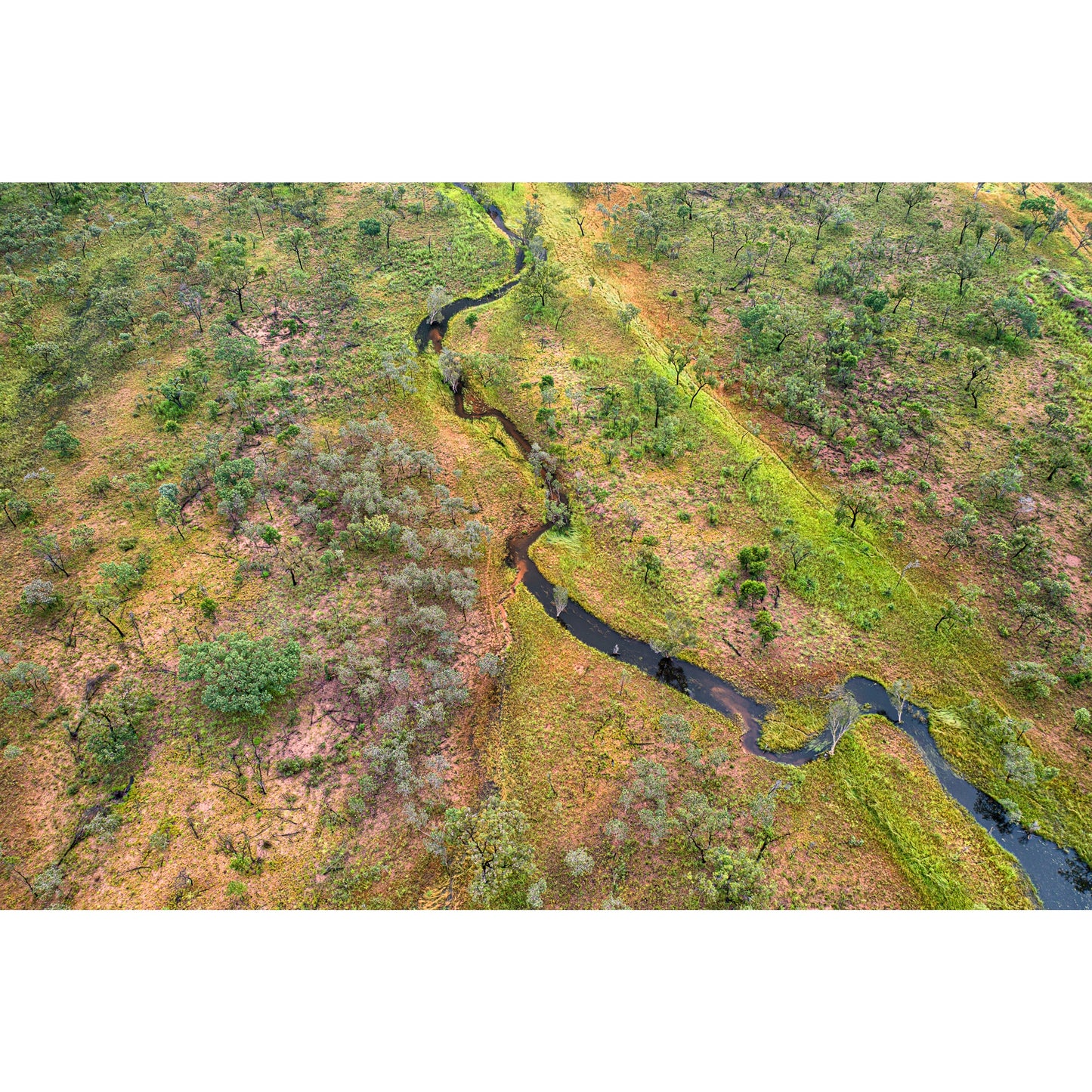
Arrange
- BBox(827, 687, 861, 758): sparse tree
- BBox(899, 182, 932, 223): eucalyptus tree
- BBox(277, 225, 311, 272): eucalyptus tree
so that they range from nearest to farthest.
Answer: BBox(827, 687, 861, 758): sparse tree → BBox(277, 225, 311, 272): eucalyptus tree → BBox(899, 182, 932, 223): eucalyptus tree

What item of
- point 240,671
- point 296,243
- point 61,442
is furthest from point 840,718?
point 296,243

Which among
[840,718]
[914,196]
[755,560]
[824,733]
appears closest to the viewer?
[840,718]

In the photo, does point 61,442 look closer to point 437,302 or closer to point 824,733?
point 437,302

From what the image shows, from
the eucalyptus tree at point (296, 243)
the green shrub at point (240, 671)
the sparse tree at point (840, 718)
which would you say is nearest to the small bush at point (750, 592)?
the sparse tree at point (840, 718)

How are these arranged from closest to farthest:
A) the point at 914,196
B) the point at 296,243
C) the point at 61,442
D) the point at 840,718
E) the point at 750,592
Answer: the point at 840,718, the point at 750,592, the point at 61,442, the point at 296,243, the point at 914,196

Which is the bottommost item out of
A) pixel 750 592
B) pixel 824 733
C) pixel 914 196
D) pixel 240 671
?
pixel 824 733

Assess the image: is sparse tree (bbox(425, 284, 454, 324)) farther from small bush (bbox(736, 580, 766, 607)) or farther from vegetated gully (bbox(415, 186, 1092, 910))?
small bush (bbox(736, 580, 766, 607))

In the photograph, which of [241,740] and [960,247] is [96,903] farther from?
[960,247]

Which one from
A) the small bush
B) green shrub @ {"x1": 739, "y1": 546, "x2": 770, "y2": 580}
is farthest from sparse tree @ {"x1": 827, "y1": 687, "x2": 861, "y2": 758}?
green shrub @ {"x1": 739, "y1": 546, "x2": 770, "y2": 580}
